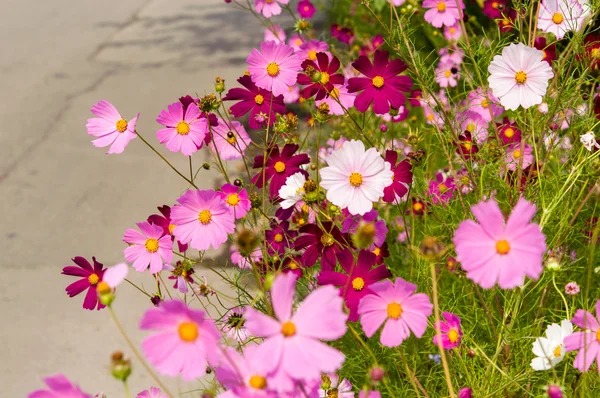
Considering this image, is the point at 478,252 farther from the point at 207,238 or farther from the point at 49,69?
the point at 49,69

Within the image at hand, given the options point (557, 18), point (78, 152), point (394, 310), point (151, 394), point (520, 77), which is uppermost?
point (557, 18)

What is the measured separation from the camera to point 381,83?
3.55 feet

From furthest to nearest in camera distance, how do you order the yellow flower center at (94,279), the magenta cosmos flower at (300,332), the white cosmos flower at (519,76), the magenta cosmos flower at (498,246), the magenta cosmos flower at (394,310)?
the yellow flower center at (94,279) → the white cosmos flower at (519,76) → the magenta cosmos flower at (394,310) → the magenta cosmos flower at (498,246) → the magenta cosmos flower at (300,332)

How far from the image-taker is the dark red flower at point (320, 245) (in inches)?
40.8

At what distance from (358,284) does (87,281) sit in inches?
20.3

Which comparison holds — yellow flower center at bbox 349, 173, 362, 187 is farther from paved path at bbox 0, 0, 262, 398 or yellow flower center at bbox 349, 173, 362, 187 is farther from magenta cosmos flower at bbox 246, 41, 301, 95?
paved path at bbox 0, 0, 262, 398

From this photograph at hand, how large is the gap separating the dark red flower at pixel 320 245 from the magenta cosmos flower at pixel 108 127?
37cm

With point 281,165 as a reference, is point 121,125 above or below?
below

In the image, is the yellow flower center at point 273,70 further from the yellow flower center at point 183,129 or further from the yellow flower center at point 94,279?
the yellow flower center at point 94,279

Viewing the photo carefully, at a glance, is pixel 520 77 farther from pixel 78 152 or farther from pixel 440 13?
pixel 78 152

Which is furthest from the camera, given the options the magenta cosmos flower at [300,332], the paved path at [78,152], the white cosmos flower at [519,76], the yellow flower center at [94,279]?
the paved path at [78,152]

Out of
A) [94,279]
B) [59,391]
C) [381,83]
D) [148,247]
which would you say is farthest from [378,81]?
[59,391]

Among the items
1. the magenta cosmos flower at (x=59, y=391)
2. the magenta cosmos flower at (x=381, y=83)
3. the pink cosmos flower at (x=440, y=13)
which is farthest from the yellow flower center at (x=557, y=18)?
the magenta cosmos flower at (x=59, y=391)

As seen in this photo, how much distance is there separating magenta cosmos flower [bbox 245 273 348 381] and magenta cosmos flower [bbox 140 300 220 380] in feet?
0.17
